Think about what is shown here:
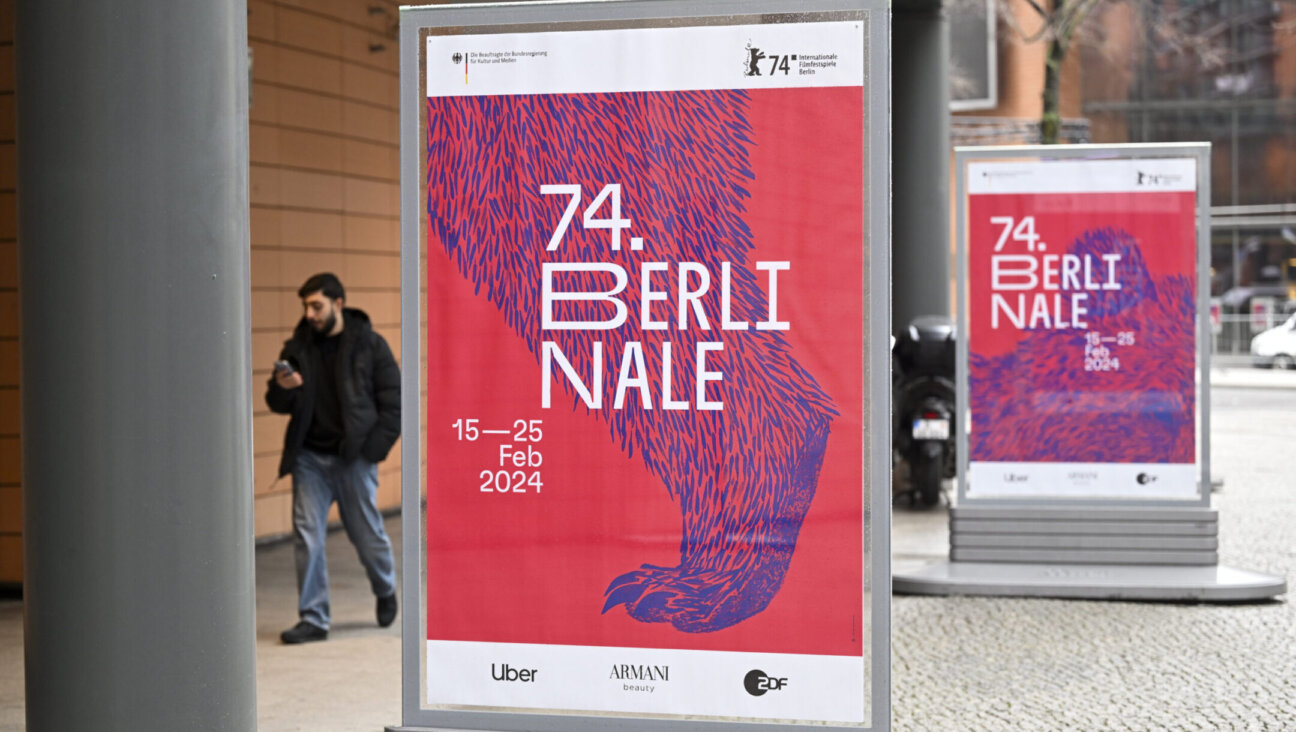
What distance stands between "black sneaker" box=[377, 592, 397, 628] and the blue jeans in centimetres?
3

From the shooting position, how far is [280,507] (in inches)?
417

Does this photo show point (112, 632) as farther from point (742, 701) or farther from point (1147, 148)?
point (1147, 148)

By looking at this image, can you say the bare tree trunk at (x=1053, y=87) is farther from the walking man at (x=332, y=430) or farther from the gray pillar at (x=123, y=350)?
the gray pillar at (x=123, y=350)

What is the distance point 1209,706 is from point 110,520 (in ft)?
13.8

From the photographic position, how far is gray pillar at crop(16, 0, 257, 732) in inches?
140

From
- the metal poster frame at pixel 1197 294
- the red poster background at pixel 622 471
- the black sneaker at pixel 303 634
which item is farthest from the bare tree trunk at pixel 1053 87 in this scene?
the red poster background at pixel 622 471

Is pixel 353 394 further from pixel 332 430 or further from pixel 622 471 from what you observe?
pixel 622 471

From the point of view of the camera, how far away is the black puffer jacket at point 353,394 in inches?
299

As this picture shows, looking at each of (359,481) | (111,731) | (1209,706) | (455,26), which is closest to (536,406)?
(455,26)

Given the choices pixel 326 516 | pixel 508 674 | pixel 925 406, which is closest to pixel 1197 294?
pixel 925 406

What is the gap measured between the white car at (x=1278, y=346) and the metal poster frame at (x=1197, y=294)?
2783 cm

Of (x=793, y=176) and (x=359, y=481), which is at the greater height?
(x=793, y=176)

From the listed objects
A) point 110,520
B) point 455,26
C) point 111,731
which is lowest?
point 111,731

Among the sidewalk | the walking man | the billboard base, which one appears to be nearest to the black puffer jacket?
the walking man
